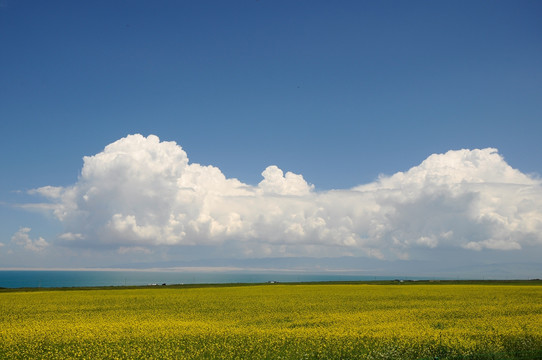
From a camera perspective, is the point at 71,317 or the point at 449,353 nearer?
the point at 449,353

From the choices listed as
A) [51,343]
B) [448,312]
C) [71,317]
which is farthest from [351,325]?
[71,317]

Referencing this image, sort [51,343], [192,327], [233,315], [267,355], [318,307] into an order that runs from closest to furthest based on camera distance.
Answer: [267,355] → [51,343] → [192,327] → [233,315] → [318,307]

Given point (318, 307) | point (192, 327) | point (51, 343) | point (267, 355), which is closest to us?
point (267, 355)

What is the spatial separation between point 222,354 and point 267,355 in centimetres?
195

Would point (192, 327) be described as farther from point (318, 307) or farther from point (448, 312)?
point (448, 312)

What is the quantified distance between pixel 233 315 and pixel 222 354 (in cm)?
1250

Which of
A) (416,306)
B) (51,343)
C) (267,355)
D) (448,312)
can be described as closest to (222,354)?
(267,355)

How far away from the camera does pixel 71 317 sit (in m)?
29.8

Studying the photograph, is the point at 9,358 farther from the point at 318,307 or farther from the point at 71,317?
the point at 318,307

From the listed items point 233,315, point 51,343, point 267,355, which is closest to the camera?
point 267,355

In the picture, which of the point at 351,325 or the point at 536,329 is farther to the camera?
the point at 351,325

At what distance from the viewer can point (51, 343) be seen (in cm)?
1995

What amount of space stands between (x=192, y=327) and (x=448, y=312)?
18844 mm

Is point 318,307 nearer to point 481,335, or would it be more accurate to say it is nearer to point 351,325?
point 351,325
